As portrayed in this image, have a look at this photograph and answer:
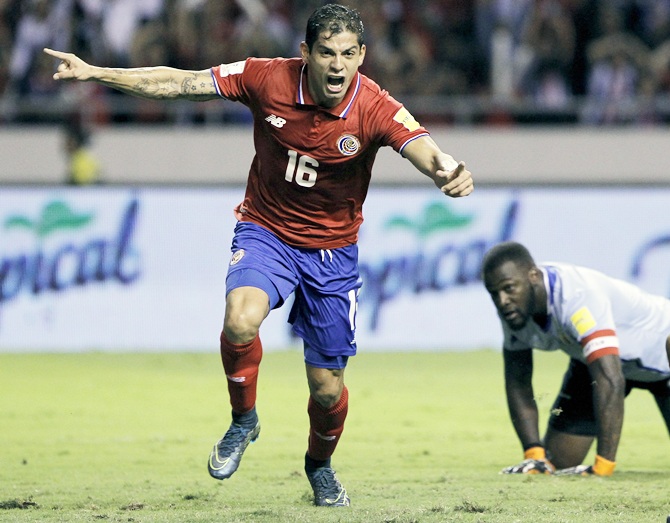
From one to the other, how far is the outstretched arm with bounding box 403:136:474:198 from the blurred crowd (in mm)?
10867

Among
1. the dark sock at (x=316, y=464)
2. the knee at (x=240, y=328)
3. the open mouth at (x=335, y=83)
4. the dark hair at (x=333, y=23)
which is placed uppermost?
the dark hair at (x=333, y=23)

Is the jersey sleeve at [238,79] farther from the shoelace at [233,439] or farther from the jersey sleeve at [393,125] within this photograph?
the shoelace at [233,439]

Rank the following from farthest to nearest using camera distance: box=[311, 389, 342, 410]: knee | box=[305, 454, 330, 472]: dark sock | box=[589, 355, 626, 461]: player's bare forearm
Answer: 1. box=[589, 355, 626, 461]: player's bare forearm
2. box=[305, 454, 330, 472]: dark sock
3. box=[311, 389, 342, 410]: knee

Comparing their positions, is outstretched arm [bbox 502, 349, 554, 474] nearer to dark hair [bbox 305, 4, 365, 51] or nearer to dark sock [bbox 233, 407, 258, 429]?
dark sock [bbox 233, 407, 258, 429]

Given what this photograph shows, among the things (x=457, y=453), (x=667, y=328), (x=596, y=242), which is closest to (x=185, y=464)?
(x=457, y=453)

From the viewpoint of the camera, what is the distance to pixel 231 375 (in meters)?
7.10

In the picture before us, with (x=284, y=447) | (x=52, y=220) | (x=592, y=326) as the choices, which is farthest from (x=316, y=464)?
(x=52, y=220)

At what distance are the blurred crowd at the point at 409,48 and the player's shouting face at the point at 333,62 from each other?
1061cm

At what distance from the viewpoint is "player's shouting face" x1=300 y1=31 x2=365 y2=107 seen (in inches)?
272

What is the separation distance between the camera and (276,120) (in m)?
7.20

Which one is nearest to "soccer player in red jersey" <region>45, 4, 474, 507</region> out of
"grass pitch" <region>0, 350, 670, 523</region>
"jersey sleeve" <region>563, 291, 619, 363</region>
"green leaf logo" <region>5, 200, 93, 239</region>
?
"grass pitch" <region>0, 350, 670, 523</region>

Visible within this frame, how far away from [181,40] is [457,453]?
9.47 metres

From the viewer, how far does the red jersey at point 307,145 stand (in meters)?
7.13

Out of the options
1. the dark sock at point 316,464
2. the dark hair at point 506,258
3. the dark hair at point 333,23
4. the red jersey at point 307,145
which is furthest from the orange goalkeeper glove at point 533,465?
the dark hair at point 333,23
